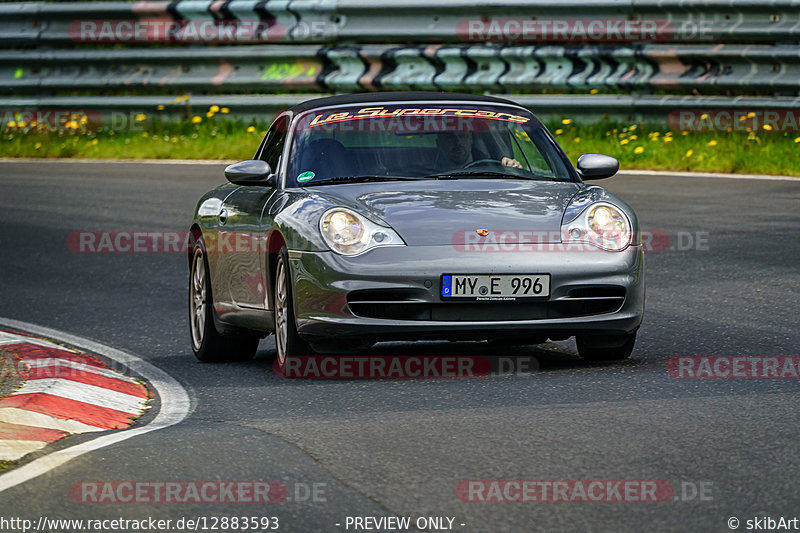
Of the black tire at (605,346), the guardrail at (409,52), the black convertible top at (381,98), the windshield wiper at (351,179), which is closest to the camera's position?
the black tire at (605,346)

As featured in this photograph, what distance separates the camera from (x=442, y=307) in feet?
24.2

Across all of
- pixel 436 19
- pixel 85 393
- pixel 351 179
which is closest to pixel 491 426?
pixel 85 393

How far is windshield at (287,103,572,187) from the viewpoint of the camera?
8.30 metres

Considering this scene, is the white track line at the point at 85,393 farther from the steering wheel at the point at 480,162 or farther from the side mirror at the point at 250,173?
the steering wheel at the point at 480,162

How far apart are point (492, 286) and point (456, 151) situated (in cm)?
131

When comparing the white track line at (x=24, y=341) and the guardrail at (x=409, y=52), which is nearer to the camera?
the white track line at (x=24, y=341)

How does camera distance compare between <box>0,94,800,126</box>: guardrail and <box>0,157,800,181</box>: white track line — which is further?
<box>0,94,800,126</box>: guardrail

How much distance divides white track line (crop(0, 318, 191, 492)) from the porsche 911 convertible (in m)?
0.56

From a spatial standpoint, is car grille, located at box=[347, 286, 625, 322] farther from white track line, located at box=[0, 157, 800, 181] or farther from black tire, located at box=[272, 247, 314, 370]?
white track line, located at box=[0, 157, 800, 181]

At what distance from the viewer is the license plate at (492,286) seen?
736 cm

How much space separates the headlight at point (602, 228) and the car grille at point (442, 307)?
25 cm

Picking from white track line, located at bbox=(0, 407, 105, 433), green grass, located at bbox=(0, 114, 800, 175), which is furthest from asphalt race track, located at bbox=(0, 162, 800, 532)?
green grass, located at bbox=(0, 114, 800, 175)

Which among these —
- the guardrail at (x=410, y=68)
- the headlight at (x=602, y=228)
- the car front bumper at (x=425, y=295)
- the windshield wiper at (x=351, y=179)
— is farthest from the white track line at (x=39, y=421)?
the guardrail at (x=410, y=68)

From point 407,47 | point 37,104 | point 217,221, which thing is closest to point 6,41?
point 37,104
